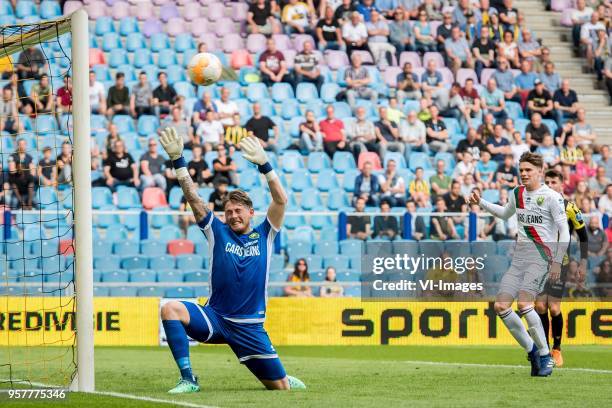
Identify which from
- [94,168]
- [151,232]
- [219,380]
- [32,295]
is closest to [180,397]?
[219,380]

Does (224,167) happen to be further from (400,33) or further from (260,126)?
(400,33)

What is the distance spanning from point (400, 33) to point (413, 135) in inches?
122

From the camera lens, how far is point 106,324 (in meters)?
18.5

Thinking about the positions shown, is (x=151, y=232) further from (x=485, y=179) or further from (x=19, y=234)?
(x=485, y=179)

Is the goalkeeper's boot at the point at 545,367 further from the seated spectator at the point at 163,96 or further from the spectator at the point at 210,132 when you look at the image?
the seated spectator at the point at 163,96

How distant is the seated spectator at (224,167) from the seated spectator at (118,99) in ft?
8.00

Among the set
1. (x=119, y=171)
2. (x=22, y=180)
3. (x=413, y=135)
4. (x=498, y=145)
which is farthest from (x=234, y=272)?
(x=498, y=145)

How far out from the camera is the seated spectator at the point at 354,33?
82.2 feet

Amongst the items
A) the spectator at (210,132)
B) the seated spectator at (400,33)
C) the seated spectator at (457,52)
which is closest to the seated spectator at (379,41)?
the seated spectator at (400,33)

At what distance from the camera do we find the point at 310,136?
22766 millimetres

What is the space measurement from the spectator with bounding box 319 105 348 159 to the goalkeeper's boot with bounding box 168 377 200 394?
44.1ft

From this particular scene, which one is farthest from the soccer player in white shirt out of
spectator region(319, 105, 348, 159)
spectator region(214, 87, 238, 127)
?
spectator region(319, 105, 348, 159)

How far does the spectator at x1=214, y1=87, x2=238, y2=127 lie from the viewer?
72.7 feet

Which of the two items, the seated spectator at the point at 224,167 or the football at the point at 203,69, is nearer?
the football at the point at 203,69
